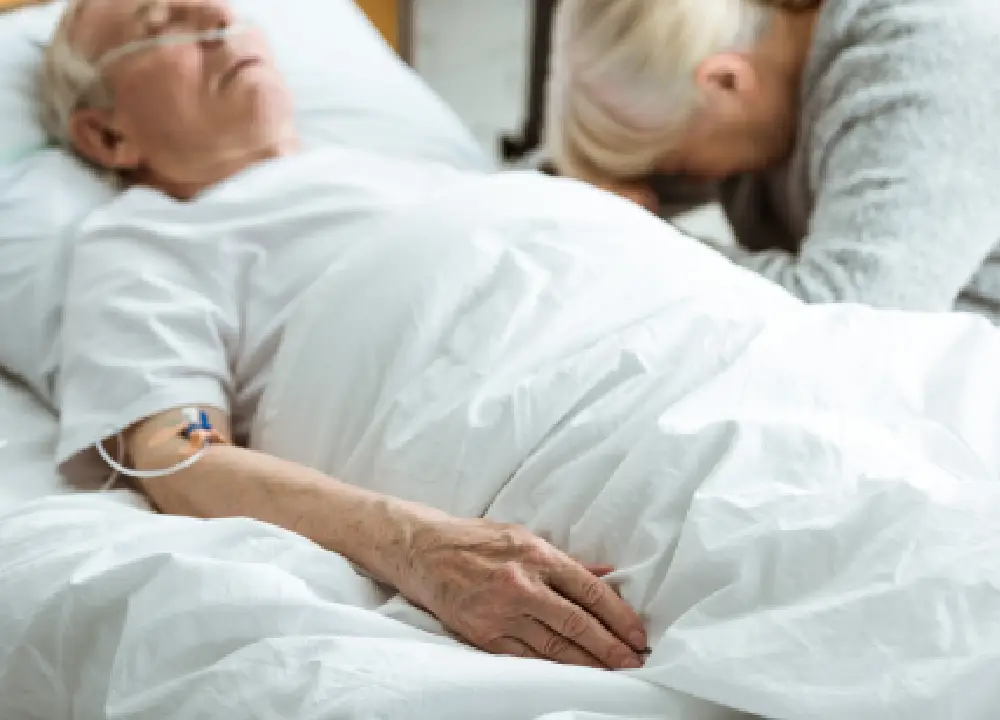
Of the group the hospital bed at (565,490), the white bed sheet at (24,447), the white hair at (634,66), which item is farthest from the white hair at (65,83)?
the white hair at (634,66)

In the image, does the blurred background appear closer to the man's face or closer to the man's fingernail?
the man's face

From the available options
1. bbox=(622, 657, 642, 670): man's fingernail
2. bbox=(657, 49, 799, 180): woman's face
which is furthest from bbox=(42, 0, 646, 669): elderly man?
bbox=(657, 49, 799, 180): woman's face

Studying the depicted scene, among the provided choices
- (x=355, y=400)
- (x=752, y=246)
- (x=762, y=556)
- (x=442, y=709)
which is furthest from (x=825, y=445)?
(x=752, y=246)

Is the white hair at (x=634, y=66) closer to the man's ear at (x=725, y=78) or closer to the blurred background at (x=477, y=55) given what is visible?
the man's ear at (x=725, y=78)

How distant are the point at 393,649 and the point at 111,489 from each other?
1.62 ft

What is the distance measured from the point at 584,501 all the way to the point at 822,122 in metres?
0.64

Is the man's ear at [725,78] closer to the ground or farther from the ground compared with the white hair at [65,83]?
farther from the ground

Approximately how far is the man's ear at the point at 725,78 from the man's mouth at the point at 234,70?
0.56 meters

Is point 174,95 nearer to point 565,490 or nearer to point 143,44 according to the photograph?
point 143,44

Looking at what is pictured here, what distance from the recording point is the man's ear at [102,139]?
1.37m

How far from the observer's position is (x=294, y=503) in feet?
3.28

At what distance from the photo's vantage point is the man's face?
4.42 ft

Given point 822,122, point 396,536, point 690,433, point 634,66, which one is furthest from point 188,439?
point 822,122

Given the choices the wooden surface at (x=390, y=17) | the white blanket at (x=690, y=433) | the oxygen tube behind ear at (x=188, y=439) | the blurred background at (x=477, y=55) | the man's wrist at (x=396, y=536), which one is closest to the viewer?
the white blanket at (x=690, y=433)
